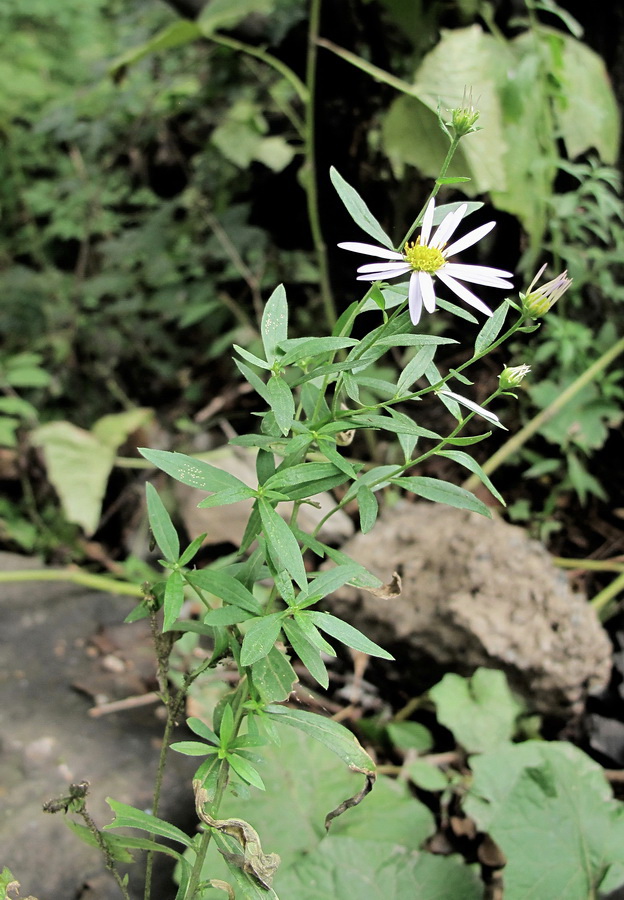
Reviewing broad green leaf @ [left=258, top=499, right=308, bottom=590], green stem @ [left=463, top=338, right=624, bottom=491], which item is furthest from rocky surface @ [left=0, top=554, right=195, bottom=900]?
green stem @ [left=463, top=338, right=624, bottom=491]

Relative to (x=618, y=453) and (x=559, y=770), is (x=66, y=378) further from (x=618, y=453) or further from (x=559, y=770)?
(x=559, y=770)

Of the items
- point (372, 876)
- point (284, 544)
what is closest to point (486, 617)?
point (372, 876)


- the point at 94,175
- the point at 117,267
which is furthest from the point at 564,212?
the point at 94,175

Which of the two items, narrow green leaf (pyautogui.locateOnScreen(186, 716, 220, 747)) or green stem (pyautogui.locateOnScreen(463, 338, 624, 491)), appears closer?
narrow green leaf (pyautogui.locateOnScreen(186, 716, 220, 747))

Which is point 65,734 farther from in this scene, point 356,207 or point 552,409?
point 552,409

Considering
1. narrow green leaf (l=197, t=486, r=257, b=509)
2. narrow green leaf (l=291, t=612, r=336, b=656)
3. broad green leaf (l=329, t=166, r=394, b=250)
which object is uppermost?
broad green leaf (l=329, t=166, r=394, b=250)

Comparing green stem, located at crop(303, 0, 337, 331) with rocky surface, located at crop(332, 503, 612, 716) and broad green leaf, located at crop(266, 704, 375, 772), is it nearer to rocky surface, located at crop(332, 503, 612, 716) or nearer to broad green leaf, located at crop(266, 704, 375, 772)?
rocky surface, located at crop(332, 503, 612, 716)

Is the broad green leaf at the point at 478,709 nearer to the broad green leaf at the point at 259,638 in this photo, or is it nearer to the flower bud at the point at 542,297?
the broad green leaf at the point at 259,638

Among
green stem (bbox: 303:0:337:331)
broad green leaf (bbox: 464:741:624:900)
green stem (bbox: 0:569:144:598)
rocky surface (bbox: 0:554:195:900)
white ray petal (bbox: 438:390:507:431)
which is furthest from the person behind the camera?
green stem (bbox: 303:0:337:331)
